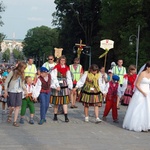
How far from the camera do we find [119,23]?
1866 inches

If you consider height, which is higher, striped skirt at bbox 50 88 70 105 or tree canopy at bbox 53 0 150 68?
tree canopy at bbox 53 0 150 68

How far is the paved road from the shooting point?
26.6 ft

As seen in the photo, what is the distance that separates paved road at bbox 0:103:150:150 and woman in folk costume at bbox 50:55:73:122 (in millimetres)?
573

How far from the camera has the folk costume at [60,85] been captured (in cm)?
1132

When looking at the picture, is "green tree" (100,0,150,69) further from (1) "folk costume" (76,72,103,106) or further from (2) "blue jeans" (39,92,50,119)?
(2) "blue jeans" (39,92,50,119)

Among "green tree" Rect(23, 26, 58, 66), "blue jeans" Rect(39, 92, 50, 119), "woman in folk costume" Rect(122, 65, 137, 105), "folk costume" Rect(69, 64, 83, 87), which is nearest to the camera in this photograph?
"blue jeans" Rect(39, 92, 50, 119)

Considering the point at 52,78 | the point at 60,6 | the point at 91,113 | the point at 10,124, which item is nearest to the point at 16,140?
the point at 10,124

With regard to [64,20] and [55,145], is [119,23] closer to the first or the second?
[64,20]

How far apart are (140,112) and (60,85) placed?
2.43 meters

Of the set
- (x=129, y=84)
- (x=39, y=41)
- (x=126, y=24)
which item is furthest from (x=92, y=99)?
(x=39, y=41)

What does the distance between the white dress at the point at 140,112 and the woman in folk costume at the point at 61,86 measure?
1.89m

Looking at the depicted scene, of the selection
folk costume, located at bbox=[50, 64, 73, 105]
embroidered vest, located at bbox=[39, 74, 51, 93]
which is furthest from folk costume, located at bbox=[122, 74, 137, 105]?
embroidered vest, located at bbox=[39, 74, 51, 93]

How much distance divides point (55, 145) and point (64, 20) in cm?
5055

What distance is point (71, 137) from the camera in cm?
908
